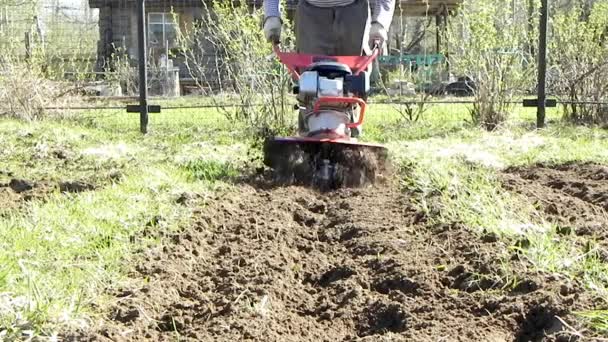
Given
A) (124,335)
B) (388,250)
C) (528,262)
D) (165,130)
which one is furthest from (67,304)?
(165,130)

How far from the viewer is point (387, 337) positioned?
2328 millimetres

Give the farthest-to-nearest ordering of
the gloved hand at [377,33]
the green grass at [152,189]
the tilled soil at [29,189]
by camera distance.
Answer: the gloved hand at [377,33] < the tilled soil at [29,189] < the green grass at [152,189]

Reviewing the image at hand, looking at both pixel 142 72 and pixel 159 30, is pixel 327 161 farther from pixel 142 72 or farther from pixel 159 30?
pixel 159 30

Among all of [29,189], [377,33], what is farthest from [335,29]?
[29,189]

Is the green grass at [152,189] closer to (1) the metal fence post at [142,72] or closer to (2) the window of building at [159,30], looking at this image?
(1) the metal fence post at [142,72]

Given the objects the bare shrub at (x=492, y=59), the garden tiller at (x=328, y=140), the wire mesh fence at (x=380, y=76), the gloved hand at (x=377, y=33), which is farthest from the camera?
the bare shrub at (x=492, y=59)

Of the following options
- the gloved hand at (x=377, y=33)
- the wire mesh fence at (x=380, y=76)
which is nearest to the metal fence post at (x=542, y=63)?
the wire mesh fence at (x=380, y=76)

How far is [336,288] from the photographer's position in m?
2.92

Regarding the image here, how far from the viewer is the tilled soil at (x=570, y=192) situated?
3.73 meters

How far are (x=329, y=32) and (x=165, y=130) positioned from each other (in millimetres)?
Answer: 4140

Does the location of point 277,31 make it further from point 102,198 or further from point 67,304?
point 67,304

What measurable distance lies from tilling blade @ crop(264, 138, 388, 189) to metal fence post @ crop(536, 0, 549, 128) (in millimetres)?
4677

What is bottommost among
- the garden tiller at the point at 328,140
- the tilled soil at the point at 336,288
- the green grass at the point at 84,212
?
the tilled soil at the point at 336,288

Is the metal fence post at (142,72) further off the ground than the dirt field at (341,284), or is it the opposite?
the metal fence post at (142,72)
